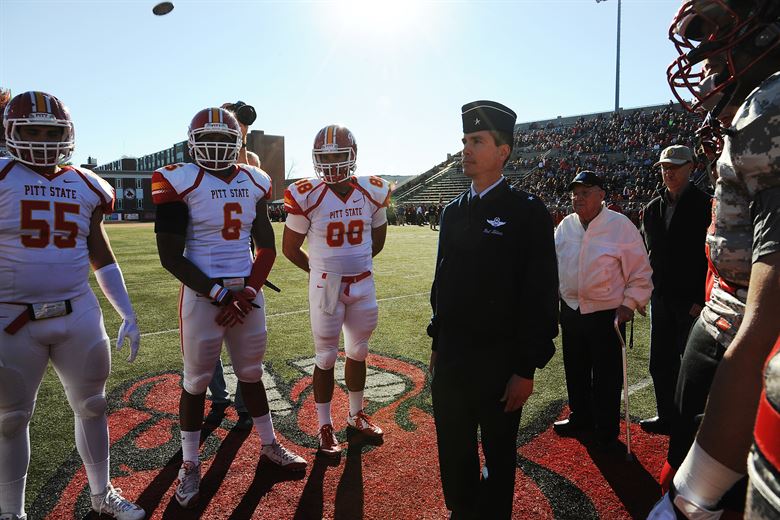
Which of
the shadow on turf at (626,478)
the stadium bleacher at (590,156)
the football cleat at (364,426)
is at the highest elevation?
the stadium bleacher at (590,156)

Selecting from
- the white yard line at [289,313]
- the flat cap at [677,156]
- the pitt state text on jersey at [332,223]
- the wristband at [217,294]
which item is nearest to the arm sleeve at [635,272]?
the flat cap at [677,156]

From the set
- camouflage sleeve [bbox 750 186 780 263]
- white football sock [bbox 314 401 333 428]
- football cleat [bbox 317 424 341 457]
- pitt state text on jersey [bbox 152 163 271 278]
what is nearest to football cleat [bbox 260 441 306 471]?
football cleat [bbox 317 424 341 457]

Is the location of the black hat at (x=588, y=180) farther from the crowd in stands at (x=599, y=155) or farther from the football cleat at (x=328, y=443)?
the crowd in stands at (x=599, y=155)

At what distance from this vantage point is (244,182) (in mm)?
3387

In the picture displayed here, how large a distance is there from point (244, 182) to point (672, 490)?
9.58 feet

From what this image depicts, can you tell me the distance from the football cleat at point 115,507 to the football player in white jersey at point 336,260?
131 cm

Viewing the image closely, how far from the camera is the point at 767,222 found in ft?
3.90

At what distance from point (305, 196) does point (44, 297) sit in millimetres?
1826

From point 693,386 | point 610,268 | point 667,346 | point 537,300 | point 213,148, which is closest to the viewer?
point 693,386

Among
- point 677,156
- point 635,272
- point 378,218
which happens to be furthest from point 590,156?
point 378,218

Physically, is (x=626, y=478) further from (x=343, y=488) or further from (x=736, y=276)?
(x=736, y=276)

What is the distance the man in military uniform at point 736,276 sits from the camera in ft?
3.70

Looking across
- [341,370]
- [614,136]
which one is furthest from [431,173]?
[341,370]

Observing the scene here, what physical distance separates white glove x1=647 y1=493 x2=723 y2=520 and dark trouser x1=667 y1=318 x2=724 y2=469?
528mm
